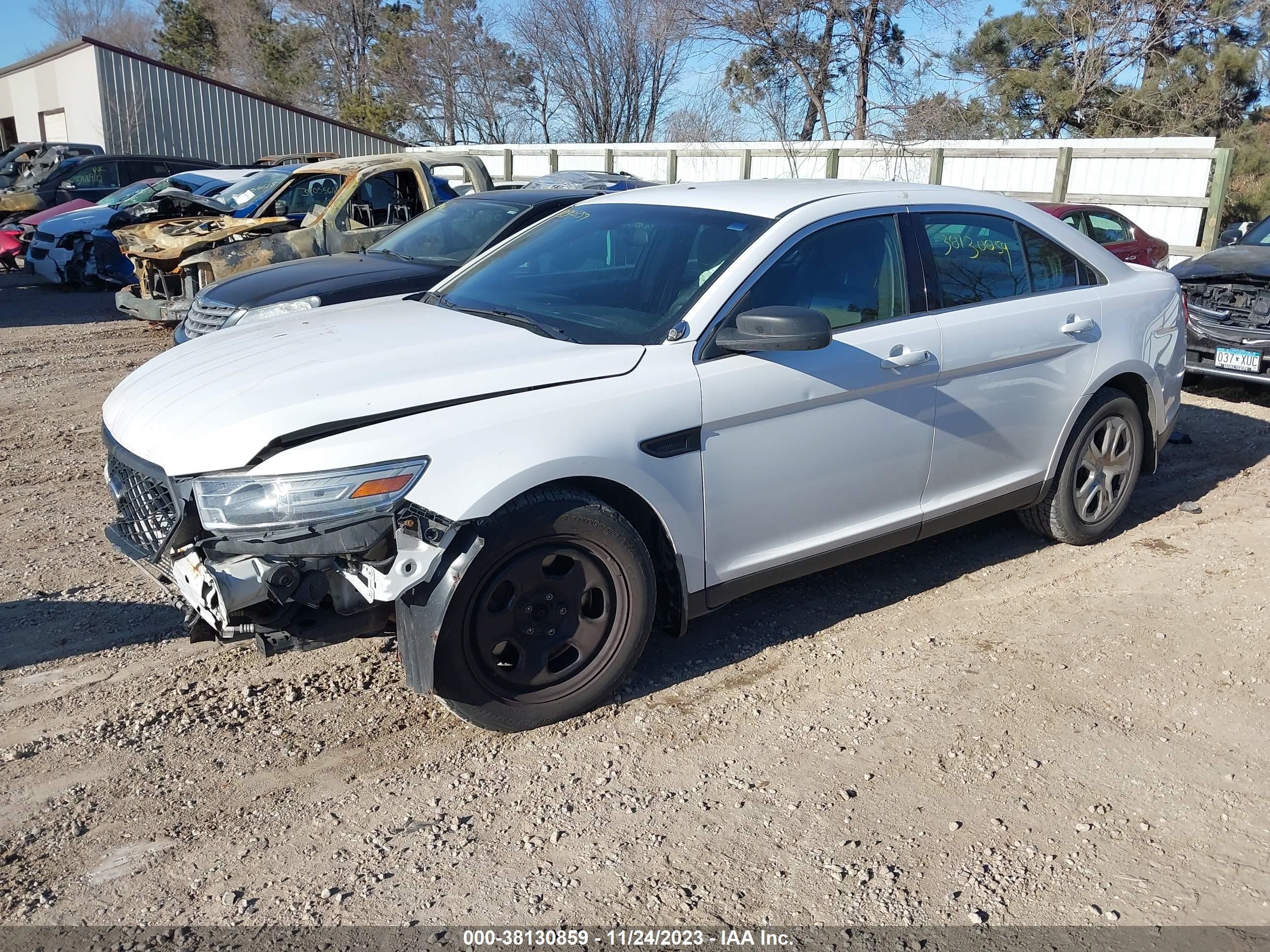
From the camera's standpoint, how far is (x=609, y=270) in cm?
450

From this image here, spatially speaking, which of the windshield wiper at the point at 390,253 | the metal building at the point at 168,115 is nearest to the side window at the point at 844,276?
the windshield wiper at the point at 390,253

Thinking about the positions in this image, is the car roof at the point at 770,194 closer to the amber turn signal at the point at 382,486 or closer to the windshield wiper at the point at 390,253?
the amber turn signal at the point at 382,486

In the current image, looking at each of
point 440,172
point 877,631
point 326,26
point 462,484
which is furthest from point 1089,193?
point 326,26

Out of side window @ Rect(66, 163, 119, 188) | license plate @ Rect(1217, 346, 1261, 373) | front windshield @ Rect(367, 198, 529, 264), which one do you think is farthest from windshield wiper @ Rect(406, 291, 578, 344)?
side window @ Rect(66, 163, 119, 188)

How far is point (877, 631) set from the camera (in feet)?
15.1

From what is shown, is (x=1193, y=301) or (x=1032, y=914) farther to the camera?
(x=1193, y=301)

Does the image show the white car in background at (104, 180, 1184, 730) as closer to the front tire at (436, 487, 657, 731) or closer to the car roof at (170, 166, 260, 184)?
the front tire at (436, 487, 657, 731)

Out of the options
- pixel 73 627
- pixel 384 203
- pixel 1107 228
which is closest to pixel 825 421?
pixel 73 627

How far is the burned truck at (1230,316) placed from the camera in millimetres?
8391

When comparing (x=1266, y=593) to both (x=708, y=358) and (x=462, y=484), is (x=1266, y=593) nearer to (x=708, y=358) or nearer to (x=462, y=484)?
(x=708, y=358)

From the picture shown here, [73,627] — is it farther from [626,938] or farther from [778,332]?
[778,332]

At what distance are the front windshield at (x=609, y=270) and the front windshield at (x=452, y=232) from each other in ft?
11.4

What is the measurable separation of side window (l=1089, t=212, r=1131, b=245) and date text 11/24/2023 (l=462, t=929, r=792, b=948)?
11752 mm

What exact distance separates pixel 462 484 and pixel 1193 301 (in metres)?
7.76
